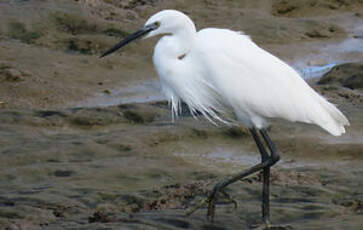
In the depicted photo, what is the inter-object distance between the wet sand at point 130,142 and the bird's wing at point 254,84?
0.62m

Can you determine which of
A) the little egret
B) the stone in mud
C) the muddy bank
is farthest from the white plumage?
the stone in mud

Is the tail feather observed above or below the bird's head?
below

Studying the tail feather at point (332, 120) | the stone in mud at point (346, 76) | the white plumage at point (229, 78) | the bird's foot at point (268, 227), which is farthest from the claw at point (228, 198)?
the stone in mud at point (346, 76)

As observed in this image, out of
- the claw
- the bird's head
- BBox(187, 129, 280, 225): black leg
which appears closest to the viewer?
the bird's head

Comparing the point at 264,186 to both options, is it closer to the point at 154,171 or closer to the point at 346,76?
the point at 154,171

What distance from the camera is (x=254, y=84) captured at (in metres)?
5.32

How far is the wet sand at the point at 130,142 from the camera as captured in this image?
17.2 feet

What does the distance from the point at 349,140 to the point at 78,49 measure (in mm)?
4694

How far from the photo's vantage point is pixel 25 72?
926 centimetres

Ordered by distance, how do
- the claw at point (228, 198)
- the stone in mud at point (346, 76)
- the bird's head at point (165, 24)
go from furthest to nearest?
the stone in mud at point (346, 76) → the claw at point (228, 198) → the bird's head at point (165, 24)

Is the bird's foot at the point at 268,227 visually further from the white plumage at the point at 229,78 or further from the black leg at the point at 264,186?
the white plumage at the point at 229,78

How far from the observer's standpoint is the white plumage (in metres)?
5.10

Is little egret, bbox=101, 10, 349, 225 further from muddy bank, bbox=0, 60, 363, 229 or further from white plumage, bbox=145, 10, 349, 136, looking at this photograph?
muddy bank, bbox=0, 60, 363, 229

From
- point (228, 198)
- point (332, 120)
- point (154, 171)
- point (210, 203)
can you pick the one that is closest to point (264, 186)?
point (228, 198)
